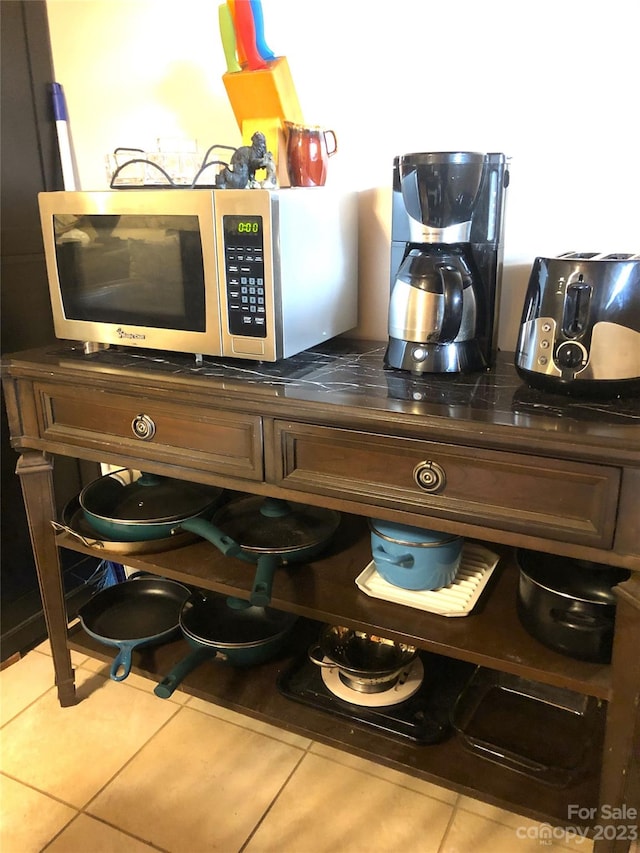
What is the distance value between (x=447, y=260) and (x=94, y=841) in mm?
1247

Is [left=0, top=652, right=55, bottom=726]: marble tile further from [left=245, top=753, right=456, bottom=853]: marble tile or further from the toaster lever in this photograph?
the toaster lever

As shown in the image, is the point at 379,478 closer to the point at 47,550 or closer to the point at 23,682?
the point at 47,550

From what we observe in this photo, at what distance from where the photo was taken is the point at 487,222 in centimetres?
119

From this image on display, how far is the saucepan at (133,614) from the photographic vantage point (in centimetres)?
151

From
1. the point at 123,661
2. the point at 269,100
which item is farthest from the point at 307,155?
the point at 123,661

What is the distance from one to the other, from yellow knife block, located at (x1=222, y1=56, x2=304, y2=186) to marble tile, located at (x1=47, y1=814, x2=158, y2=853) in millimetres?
1302

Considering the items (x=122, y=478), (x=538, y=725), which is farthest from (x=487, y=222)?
(x=122, y=478)

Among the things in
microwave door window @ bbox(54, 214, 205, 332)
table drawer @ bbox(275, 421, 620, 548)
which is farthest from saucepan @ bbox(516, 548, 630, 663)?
microwave door window @ bbox(54, 214, 205, 332)

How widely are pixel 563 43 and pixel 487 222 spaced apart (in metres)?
0.35

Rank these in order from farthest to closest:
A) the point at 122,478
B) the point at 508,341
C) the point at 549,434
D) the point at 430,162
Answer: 1. the point at 122,478
2. the point at 508,341
3. the point at 430,162
4. the point at 549,434

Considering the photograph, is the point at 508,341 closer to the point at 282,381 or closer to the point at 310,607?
the point at 282,381

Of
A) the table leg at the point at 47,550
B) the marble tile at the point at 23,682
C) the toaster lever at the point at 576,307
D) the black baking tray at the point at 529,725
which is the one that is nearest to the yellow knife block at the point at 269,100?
the toaster lever at the point at 576,307

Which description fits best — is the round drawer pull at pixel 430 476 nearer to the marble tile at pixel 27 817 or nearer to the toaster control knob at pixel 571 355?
the toaster control knob at pixel 571 355

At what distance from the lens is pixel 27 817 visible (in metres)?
1.36
